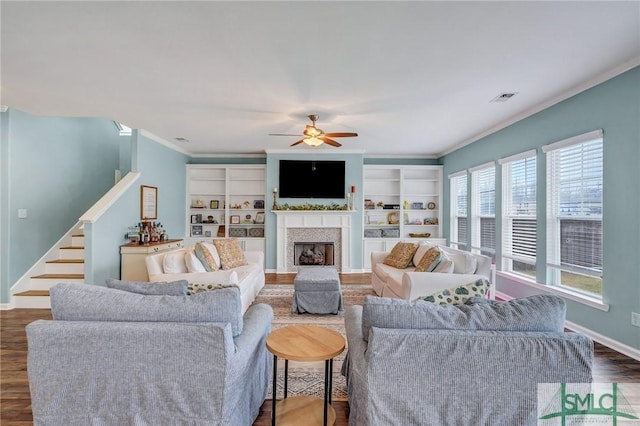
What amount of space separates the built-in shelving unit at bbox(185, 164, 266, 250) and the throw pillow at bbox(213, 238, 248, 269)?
7.18 ft

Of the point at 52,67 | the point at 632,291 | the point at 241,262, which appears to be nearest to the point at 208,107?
the point at 52,67

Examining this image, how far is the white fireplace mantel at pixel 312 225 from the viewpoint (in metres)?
6.55

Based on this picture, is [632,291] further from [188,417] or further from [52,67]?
[52,67]

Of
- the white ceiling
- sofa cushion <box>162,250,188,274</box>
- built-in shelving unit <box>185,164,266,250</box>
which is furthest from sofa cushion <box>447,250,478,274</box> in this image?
Answer: built-in shelving unit <box>185,164,266,250</box>

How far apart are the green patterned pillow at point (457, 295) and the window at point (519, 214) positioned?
2771 mm

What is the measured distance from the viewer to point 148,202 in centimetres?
530

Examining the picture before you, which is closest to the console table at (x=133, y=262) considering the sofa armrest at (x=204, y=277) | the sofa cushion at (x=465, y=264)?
the sofa armrest at (x=204, y=277)

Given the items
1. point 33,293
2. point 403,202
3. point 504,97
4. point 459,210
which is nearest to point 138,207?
point 33,293

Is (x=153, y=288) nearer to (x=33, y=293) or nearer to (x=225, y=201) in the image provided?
(x=33, y=293)

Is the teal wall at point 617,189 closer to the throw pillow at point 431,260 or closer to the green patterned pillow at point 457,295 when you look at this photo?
the throw pillow at point 431,260

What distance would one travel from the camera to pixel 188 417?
5.01ft

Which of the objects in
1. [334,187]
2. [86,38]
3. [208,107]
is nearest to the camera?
[86,38]

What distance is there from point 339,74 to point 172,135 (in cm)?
371

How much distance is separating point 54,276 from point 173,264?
7.57ft
